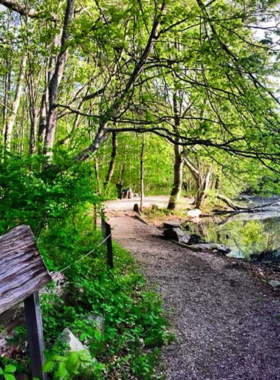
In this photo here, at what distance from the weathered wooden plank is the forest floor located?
3.13 meters

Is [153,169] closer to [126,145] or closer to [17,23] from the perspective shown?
[126,145]

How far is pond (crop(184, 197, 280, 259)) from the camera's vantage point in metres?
14.8

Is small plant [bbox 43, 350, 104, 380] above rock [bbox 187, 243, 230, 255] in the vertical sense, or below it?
above

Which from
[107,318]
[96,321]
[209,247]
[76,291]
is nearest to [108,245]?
[76,291]

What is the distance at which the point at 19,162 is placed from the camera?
4.57 m

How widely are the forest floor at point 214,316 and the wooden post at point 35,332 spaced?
2.59 metres

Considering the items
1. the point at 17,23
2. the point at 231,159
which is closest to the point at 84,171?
the point at 231,159

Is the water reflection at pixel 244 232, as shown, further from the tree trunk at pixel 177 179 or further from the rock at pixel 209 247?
the tree trunk at pixel 177 179

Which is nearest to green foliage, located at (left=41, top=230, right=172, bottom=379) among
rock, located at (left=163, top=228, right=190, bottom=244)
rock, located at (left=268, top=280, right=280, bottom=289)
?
rock, located at (left=268, top=280, right=280, bottom=289)

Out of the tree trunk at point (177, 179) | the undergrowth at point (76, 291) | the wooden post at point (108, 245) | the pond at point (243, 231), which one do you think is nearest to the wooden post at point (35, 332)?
the undergrowth at point (76, 291)

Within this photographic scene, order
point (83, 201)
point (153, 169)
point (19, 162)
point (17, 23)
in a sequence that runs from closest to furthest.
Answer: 1. point (19, 162)
2. point (83, 201)
3. point (17, 23)
4. point (153, 169)

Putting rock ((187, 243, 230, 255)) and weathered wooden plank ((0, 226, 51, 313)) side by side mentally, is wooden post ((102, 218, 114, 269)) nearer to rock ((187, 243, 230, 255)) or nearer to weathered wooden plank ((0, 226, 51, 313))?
weathered wooden plank ((0, 226, 51, 313))

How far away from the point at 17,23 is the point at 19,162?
33.6 ft

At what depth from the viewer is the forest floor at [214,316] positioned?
4.38m
